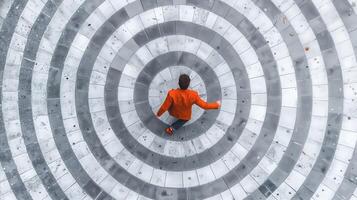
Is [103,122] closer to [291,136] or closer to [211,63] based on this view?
[211,63]

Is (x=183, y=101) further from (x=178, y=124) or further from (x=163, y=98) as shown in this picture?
(x=163, y=98)

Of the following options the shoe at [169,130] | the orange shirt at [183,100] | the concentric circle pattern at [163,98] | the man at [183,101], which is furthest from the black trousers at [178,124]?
the orange shirt at [183,100]

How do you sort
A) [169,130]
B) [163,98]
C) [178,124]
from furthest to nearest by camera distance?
[163,98] < [169,130] < [178,124]

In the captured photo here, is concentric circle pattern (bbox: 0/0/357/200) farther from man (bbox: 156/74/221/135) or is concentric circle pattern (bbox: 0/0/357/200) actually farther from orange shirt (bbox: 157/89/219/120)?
orange shirt (bbox: 157/89/219/120)

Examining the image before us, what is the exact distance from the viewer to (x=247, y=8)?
14.5 meters

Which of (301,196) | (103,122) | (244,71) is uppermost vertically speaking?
(244,71)

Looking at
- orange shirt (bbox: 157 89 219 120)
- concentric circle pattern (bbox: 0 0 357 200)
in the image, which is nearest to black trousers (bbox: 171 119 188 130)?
concentric circle pattern (bbox: 0 0 357 200)

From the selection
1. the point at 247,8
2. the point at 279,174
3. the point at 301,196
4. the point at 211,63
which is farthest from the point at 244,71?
the point at 301,196

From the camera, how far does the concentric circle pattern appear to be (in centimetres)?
1437

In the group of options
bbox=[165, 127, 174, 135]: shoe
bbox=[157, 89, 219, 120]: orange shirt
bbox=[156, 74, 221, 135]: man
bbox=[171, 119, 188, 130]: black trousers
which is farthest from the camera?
bbox=[165, 127, 174, 135]: shoe

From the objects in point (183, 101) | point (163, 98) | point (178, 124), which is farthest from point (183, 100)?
point (163, 98)

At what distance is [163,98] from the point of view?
573 inches

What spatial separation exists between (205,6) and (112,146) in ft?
21.3

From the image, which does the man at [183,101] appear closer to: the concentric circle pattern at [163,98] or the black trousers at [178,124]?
the black trousers at [178,124]
